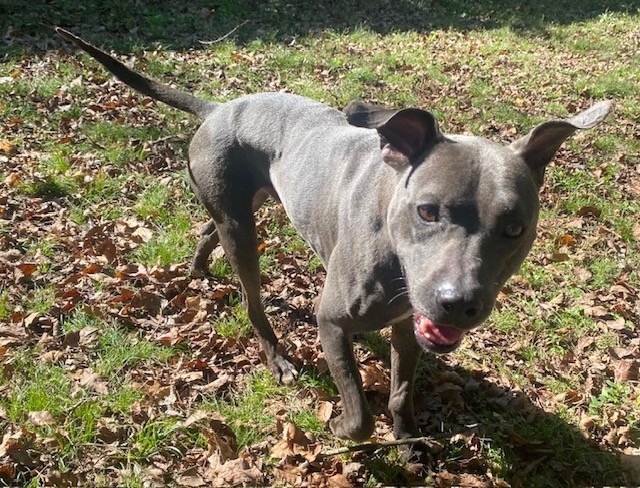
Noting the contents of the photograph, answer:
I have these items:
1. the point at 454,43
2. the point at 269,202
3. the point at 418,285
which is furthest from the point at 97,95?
the point at 454,43

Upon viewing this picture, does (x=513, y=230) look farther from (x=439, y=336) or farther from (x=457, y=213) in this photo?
(x=439, y=336)

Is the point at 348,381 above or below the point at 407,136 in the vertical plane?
below

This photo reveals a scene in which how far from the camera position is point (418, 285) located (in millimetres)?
2311

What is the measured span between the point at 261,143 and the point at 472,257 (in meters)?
1.68

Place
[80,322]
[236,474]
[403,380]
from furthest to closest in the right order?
1. [80,322]
2. [403,380]
3. [236,474]

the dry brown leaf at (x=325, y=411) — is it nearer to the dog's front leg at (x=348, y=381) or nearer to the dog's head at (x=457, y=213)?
the dog's front leg at (x=348, y=381)

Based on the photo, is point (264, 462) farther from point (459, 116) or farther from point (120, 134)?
point (459, 116)

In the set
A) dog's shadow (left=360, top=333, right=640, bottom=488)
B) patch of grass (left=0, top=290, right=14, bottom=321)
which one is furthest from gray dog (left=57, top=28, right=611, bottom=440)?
patch of grass (left=0, top=290, right=14, bottom=321)

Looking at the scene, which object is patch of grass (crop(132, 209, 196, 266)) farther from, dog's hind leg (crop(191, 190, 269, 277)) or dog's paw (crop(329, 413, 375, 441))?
dog's paw (crop(329, 413, 375, 441))

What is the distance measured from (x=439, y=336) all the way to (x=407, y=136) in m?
0.91

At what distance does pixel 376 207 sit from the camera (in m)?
2.75

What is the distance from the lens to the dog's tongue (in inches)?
93.7

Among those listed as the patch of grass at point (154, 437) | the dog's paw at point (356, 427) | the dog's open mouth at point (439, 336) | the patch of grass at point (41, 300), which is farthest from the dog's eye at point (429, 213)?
the patch of grass at point (41, 300)

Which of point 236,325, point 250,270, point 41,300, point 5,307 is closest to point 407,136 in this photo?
point 250,270
